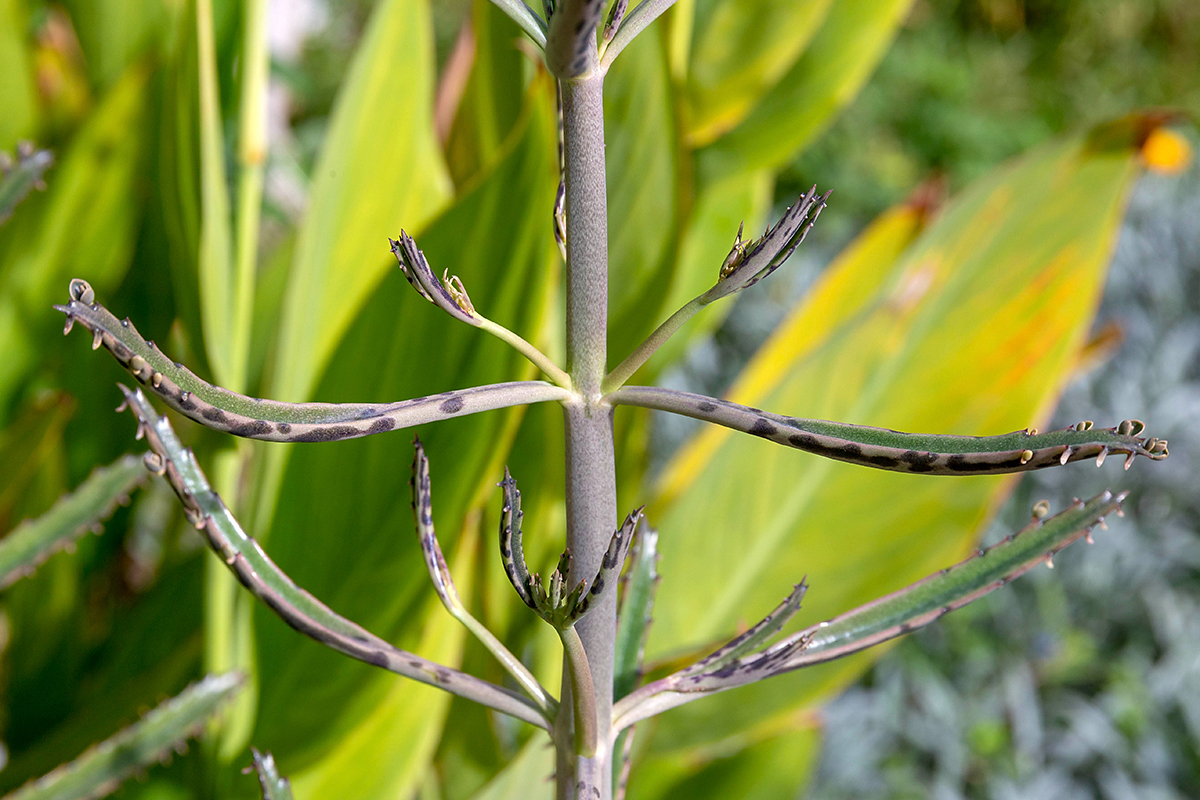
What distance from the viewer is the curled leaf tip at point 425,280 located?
18 cm

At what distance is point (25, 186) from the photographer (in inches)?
16.6

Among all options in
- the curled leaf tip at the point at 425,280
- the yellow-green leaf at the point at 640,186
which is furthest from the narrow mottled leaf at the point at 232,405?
the yellow-green leaf at the point at 640,186

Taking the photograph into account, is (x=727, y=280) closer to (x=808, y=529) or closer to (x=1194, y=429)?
(x=808, y=529)

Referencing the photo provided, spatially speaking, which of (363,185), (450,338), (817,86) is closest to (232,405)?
(450,338)

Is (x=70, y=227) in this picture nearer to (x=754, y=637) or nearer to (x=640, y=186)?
(x=640, y=186)

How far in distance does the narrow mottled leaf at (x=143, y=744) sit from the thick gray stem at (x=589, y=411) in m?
0.26

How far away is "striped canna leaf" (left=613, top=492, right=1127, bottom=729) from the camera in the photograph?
0.76 feet

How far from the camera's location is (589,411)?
0.21 meters

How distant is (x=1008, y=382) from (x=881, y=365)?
0.08m

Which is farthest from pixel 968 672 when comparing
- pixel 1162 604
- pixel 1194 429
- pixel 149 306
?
pixel 149 306

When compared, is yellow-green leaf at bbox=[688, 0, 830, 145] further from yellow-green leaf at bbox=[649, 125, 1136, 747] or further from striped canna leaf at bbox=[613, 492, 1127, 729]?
striped canna leaf at bbox=[613, 492, 1127, 729]

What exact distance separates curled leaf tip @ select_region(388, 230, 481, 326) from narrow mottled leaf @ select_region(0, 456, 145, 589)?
30 cm

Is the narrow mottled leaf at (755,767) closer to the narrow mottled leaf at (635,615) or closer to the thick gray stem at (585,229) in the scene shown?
the narrow mottled leaf at (635,615)

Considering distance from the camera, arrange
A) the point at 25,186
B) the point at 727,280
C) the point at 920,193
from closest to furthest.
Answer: the point at 727,280 → the point at 25,186 → the point at 920,193
